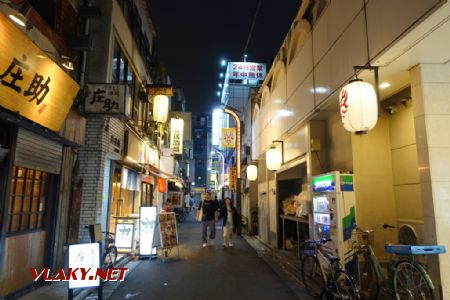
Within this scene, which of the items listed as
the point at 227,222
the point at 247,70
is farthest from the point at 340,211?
the point at 247,70

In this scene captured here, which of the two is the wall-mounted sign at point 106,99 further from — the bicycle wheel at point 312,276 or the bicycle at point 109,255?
the bicycle wheel at point 312,276

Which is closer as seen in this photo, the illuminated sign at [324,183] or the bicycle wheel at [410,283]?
the bicycle wheel at [410,283]

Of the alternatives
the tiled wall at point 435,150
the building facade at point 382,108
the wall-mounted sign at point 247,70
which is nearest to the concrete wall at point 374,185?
the building facade at point 382,108

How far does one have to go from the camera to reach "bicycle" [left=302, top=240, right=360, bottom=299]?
6938 millimetres

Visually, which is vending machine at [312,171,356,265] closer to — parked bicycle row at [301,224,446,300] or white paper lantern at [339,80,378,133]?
parked bicycle row at [301,224,446,300]

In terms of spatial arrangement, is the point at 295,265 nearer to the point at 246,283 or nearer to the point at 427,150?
the point at 246,283

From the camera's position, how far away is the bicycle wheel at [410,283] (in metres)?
5.94

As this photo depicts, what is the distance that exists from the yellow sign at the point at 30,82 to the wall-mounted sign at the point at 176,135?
17.0m

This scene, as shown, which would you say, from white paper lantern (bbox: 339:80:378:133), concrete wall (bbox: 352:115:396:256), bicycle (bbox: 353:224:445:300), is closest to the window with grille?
white paper lantern (bbox: 339:80:378:133)

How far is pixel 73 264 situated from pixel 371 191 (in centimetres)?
754

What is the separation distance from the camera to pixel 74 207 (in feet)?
32.9

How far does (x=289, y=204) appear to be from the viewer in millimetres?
14672

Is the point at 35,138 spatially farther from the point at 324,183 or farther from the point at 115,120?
the point at 324,183

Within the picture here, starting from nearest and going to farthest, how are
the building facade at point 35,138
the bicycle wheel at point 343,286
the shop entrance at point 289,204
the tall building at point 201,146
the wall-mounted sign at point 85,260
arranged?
1. the building facade at point 35,138
2. the bicycle wheel at point 343,286
3. the wall-mounted sign at point 85,260
4. the shop entrance at point 289,204
5. the tall building at point 201,146
